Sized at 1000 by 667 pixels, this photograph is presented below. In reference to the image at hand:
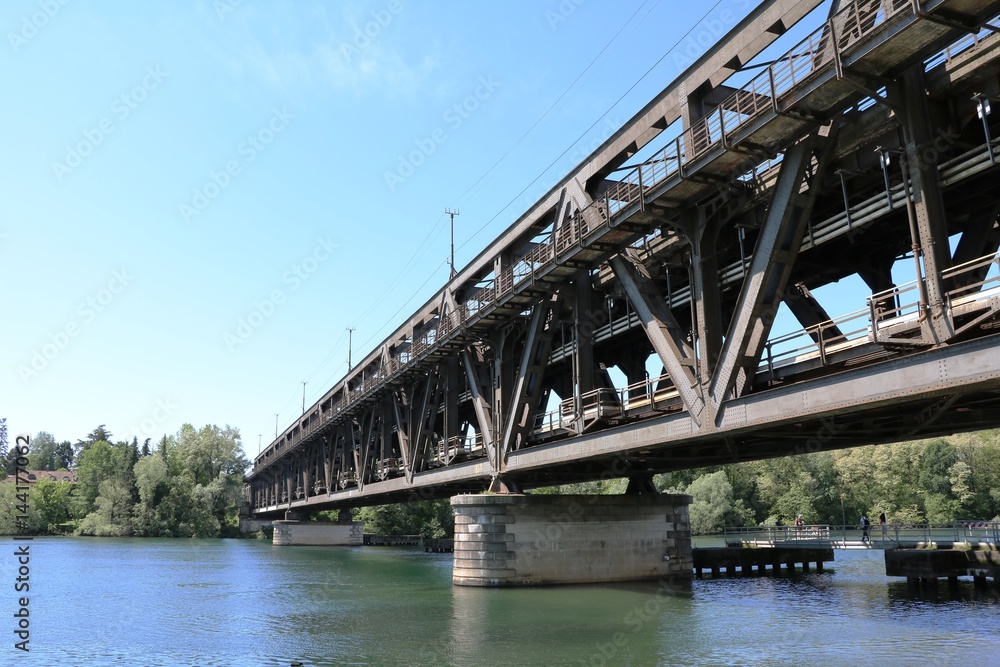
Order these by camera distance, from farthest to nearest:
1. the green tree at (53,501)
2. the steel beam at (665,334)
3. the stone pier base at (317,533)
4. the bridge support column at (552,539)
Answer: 1. the green tree at (53,501)
2. the stone pier base at (317,533)
3. the bridge support column at (552,539)
4. the steel beam at (665,334)

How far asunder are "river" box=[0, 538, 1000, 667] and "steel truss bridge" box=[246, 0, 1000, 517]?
541 cm

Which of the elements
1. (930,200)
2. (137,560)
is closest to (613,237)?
(930,200)

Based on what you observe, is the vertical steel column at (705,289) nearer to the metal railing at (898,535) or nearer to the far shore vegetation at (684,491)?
the metal railing at (898,535)

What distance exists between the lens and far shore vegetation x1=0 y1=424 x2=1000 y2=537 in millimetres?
93562

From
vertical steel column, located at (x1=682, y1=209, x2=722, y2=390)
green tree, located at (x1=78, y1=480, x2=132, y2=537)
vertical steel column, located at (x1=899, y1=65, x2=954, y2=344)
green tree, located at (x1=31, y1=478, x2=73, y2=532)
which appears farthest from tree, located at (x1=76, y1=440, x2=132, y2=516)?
vertical steel column, located at (x1=899, y1=65, x2=954, y2=344)

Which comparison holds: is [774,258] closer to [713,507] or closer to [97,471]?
[713,507]

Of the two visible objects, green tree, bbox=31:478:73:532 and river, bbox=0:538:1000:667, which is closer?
river, bbox=0:538:1000:667

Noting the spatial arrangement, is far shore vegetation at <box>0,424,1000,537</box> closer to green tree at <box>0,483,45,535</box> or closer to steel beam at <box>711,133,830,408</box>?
green tree at <box>0,483,45,535</box>

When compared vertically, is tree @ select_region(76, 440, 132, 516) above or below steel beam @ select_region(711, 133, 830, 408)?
below

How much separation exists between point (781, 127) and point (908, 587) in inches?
954

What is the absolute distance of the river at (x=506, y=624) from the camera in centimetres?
1895

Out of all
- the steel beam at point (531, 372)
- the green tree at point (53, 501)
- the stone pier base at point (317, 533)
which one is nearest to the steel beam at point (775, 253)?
the steel beam at point (531, 372)

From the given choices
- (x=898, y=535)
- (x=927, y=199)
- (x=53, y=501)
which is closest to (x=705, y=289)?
(x=927, y=199)

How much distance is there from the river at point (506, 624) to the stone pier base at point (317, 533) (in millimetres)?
61550
